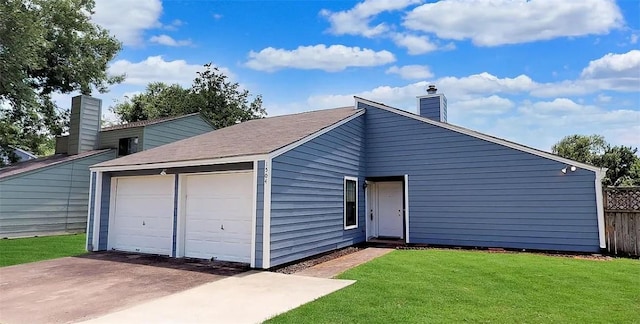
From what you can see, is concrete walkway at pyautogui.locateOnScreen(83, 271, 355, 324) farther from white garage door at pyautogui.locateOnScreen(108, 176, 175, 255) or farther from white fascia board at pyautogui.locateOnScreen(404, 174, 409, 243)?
white fascia board at pyautogui.locateOnScreen(404, 174, 409, 243)

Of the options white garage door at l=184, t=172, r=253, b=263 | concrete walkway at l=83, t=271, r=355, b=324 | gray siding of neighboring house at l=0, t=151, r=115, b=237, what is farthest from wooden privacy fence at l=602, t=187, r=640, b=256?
gray siding of neighboring house at l=0, t=151, r=115, b=237

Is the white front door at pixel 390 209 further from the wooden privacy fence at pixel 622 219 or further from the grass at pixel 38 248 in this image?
the grass at pixel 38 248

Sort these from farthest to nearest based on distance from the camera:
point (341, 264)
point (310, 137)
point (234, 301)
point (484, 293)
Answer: point (310, 137) → point (341, 264) → point (484, 293) → point (234, 301)

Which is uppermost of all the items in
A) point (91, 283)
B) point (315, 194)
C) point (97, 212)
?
point (315, 194)

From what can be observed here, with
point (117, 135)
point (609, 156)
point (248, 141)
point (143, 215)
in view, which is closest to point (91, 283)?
point (143, 215)

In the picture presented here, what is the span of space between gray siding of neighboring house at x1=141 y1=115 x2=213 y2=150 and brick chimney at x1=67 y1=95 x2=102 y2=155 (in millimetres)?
2819

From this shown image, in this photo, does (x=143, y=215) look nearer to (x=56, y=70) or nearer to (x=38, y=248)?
(x=38, y=248)

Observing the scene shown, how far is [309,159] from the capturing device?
341 inches

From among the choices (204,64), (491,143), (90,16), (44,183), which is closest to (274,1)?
(491,143)

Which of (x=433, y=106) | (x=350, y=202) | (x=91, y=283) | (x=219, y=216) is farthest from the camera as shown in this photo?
(x=433, y=106)

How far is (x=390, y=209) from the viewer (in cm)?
1191

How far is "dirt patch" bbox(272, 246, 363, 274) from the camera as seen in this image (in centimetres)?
736

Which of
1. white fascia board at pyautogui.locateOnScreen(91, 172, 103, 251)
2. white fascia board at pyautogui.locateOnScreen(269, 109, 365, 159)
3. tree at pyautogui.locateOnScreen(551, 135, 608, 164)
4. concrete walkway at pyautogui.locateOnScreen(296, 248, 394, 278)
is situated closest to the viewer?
concrete walkway at pyautogui.locateOnScreen(296, 248, 394, 278)

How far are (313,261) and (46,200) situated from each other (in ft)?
35.6
